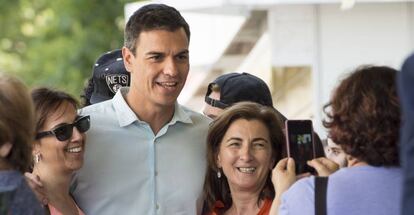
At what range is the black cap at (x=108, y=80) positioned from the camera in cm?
579

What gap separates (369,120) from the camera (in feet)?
12.3

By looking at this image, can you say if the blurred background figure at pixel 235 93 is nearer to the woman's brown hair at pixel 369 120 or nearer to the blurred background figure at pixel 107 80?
the blurred background figure at pixel 107 80

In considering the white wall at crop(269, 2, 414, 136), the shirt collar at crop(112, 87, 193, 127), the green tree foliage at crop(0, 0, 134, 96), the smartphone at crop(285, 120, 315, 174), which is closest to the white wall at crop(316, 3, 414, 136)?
the white wall at crop(269, 2, 414, 136)

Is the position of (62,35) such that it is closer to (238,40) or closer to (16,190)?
(238,40)

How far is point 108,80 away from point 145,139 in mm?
882

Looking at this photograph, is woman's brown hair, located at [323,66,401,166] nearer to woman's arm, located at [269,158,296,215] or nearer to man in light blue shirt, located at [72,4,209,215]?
woman's arm, located at [269,158,296,215]

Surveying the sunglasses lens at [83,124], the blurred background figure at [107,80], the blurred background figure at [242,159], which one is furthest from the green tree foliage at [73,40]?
the sunglasses lens at [83,124]

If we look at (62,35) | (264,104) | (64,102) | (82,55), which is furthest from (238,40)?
(64,102)

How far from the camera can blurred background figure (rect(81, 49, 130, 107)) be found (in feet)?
19.0

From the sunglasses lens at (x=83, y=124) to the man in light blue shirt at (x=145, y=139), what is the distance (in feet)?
0.53

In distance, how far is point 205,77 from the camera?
1556 cm

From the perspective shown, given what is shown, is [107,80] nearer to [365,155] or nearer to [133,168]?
[133,168]

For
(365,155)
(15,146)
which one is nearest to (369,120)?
(365,155)

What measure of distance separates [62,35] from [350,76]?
1656 centimetres
